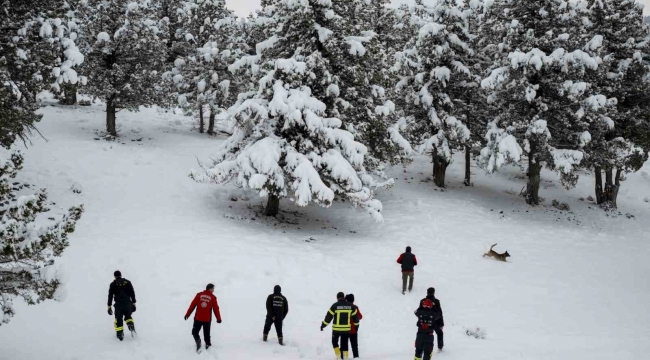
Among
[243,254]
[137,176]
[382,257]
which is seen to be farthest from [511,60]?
[137,176]

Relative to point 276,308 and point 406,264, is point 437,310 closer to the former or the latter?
point 276,308

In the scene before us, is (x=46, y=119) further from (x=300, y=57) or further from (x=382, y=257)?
(x=382, y=257)

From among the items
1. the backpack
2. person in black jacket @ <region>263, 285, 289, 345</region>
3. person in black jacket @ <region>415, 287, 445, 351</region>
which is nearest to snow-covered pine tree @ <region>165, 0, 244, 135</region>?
person in black jacket @ <region>263, 285, 289, 345</region>

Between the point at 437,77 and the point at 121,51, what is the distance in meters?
18.6

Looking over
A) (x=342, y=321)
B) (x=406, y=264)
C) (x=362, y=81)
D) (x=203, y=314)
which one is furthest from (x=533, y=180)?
(x=203, y=314)

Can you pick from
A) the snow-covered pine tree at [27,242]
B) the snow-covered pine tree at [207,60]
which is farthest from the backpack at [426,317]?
the snow-covered pine tree at [207,60]

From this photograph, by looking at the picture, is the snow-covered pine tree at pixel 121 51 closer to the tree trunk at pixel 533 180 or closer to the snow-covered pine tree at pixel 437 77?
the snow-covered pine tree at pixel 437 77

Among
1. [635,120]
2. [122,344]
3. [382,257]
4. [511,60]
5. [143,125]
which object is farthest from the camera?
[143,125]

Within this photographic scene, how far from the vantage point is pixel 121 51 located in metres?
28.5

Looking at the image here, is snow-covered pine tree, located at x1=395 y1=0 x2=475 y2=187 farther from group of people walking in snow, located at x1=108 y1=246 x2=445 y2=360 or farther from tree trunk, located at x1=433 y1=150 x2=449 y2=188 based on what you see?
group of people walking in snow, located at x1=108 y1=246 x2=445 y2=360

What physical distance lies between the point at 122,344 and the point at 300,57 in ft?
45.6

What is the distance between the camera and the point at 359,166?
20.3m

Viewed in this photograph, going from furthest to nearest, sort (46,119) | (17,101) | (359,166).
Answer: (46,119) < (359,166) < (17,101)

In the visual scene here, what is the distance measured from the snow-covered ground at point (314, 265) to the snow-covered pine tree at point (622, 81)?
386 centimetres
